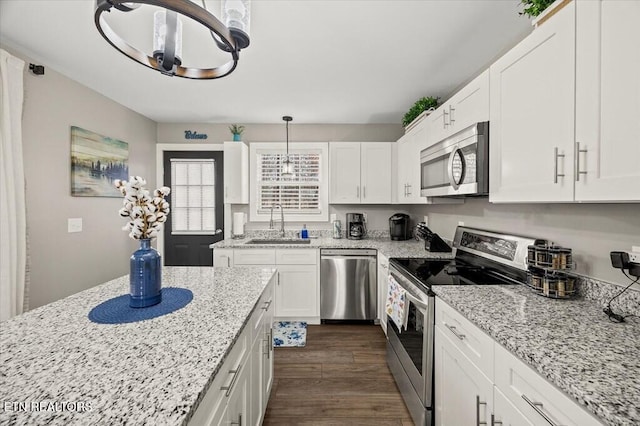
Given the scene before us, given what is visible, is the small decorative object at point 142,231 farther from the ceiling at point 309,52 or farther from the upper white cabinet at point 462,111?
the upper white cabinet at point 462,111

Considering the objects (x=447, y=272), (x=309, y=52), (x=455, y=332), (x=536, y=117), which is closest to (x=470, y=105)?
(x=536, y=117)

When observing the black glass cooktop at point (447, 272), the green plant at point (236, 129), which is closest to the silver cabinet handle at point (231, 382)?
the black glass cooktop at point (447, 272)

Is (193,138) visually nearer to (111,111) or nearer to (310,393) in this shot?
(111,111)

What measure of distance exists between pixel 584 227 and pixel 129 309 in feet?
7.00

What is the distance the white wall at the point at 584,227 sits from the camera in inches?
45.5

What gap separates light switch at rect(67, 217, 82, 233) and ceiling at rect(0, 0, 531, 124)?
1335 millimetres

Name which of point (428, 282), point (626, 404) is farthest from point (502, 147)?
point (626, 404)

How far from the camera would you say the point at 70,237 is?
2590mm

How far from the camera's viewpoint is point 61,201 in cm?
250

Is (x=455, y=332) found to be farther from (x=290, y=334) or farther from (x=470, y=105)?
(x=290, y=334)

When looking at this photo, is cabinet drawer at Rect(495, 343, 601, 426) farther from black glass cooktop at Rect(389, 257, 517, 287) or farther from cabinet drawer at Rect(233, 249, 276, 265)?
cabinet drawer at Rect(233, 249, 276, 265)

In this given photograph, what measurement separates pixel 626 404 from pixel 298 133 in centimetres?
373

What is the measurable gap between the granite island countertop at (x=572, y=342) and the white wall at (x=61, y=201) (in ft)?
10.4

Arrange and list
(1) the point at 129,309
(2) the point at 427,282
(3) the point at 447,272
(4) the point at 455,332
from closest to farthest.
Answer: (1) the point at 129,309 < (4) the point at 455,332 < (2) the point at 427,282 < (3) the point at 447,272
